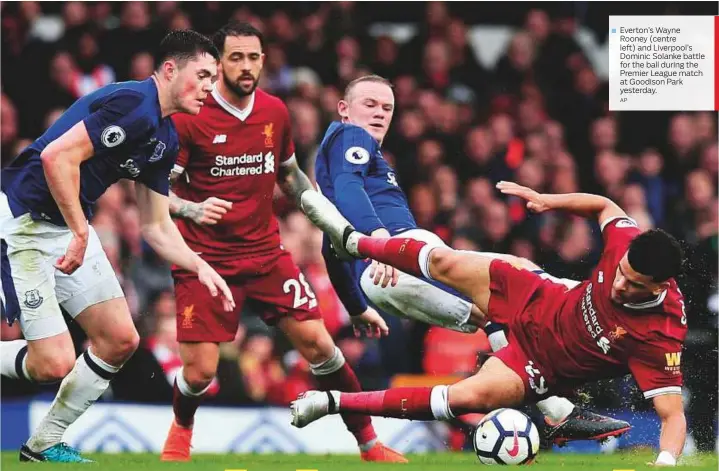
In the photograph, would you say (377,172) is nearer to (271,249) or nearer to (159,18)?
(271,249)

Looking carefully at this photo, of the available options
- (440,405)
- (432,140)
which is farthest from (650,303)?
(432,140)

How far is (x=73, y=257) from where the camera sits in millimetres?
6977

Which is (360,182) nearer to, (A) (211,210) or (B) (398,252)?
(B) (398,252)

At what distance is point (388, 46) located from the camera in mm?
14336

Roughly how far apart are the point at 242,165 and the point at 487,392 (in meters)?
2.34

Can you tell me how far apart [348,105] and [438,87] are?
5.56 m

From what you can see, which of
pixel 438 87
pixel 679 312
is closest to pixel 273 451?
pixel 679 312

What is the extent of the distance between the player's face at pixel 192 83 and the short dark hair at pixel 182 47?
31 mm

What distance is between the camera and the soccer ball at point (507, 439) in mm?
7176

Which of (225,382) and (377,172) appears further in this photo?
(225,382)

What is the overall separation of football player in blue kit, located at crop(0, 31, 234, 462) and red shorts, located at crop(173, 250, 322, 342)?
824 millimetres

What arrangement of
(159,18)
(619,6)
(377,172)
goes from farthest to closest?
(619,6) → (159,18) → (377,172)

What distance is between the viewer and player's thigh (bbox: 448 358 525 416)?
7.37 m

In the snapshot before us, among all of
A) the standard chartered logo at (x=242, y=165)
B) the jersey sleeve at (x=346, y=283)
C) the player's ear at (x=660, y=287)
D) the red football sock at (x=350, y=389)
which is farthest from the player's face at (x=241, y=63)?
the player's ear at (x=660, y=287)
